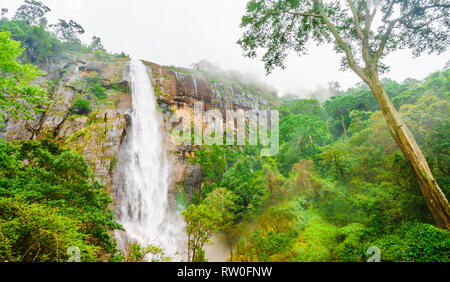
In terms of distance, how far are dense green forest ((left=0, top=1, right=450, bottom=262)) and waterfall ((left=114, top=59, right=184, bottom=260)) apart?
1978mm

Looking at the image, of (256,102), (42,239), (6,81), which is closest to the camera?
(42,239)

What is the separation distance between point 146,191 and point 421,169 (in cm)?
1652

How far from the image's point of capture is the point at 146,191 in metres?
16.3

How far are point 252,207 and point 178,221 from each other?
21.3 feet

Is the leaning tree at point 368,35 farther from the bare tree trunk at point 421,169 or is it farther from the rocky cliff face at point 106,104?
the rocky cliff face at point 106,104

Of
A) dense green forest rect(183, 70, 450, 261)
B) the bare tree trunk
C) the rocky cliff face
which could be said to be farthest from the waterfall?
the bare tree trunk

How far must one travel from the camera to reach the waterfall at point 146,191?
1409cm

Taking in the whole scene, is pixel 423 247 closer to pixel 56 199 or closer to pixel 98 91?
pixel 56 199

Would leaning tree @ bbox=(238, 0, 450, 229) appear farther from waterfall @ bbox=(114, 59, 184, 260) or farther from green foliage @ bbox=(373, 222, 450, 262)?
waterfall @ bbox=(114, 59, 184, 260)

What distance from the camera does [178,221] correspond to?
16.9 meters

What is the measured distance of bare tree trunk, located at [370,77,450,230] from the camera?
400 cm

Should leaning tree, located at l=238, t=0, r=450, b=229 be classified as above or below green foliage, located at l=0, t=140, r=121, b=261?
above

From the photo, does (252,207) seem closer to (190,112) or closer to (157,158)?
(157,158)

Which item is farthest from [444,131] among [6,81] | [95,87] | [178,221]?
[95,87]
